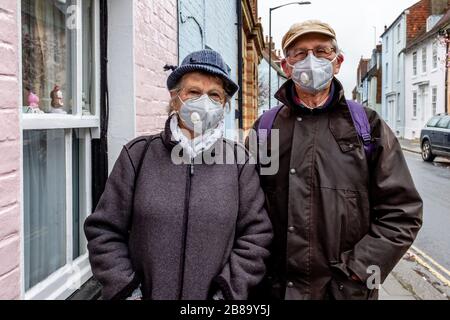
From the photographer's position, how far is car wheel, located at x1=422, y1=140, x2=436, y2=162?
53.0 feet

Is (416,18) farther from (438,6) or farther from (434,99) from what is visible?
(434,99)

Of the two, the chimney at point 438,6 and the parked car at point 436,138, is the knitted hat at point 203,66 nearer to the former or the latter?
the parked car at point 436,138

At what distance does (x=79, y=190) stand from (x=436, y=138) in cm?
1511

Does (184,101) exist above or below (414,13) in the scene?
below

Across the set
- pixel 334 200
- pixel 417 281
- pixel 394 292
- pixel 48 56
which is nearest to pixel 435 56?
pixel 417 281

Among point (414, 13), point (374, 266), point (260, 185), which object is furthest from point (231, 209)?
point (414, 13)

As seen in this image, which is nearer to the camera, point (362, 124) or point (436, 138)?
point (362, 124)

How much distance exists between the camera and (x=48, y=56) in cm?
228

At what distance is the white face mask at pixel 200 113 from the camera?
1934 mm

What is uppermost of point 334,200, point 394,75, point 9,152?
point 394,75
